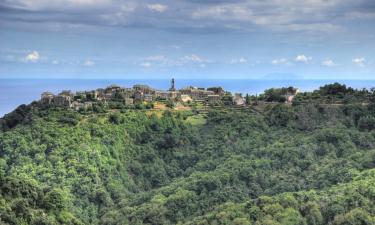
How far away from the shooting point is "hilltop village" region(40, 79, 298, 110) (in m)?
72.7

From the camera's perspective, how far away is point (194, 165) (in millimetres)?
62031

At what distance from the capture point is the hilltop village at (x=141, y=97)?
2862 inches

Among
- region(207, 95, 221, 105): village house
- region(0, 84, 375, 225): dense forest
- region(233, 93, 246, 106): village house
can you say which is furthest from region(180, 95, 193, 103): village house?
region(0, 84, 375, 225): dense forest

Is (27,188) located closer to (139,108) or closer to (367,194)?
(367,194)

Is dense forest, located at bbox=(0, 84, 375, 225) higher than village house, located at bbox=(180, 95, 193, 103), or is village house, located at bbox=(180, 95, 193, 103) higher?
village house, located at bbox=(180, 95, 193, 103)

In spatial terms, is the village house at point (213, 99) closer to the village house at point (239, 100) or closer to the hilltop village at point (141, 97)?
the hilltop village at point (141, 97)

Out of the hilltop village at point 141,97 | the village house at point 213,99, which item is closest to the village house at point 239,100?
the hilltop village at point 141,97

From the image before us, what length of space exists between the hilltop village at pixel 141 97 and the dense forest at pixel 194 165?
3547 mm

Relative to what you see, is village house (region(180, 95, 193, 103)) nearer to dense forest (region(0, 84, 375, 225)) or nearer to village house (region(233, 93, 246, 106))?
village house (region(233, 93, 246, 106))

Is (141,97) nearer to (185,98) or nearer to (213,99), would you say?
(185,98)

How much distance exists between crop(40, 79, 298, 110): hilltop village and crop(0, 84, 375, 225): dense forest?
355cm

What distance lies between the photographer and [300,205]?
4016cm

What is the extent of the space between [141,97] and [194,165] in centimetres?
2136

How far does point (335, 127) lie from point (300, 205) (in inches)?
911
